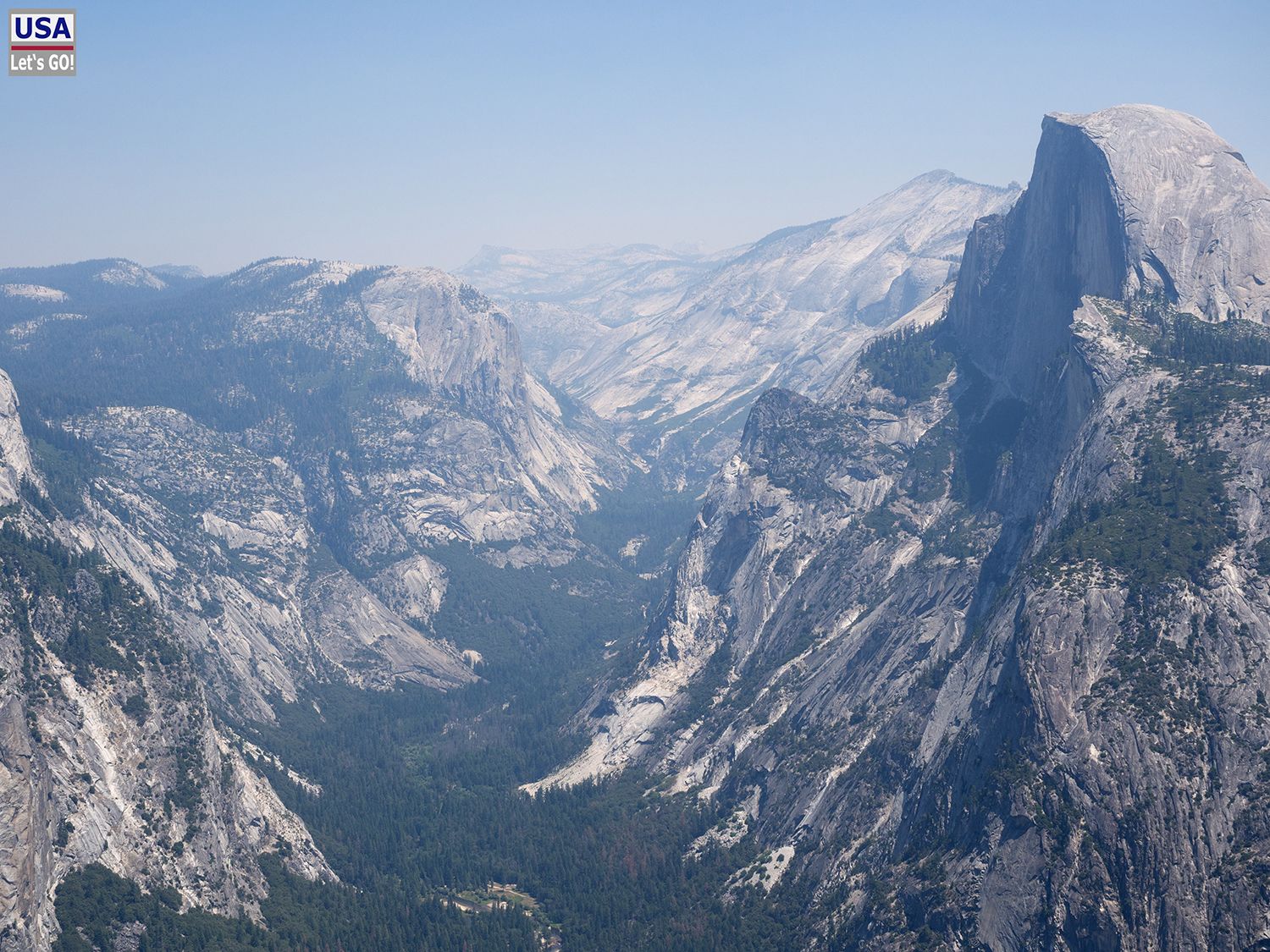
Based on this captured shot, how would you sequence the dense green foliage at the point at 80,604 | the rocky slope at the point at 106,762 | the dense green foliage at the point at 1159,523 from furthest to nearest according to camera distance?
A: the dense green foliage at the point at 80,604
the dense green foliage at the point at 1159,523
the rocky slope at the point at 106,762

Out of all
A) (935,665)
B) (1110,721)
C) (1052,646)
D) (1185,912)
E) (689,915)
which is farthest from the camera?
(935,665)

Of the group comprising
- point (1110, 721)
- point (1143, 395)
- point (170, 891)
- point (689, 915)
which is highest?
point (1143, 395)

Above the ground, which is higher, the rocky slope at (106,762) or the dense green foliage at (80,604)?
the dense green foliage at (80,604)

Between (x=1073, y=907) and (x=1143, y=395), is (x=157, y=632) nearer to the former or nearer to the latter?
(x=1073, y=907)

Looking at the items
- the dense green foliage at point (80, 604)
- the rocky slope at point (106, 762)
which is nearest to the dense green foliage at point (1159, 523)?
the rocky slope at point (106, 762)

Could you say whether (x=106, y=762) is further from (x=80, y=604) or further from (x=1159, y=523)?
(x=1159, y=523)

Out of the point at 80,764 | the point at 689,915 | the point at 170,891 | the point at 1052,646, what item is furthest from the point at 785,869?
the point at 80,764

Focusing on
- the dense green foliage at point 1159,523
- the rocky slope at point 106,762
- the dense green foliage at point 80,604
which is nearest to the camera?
the rocky slope at point 106,762

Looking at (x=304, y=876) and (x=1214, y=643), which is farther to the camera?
(x=304, y=876)

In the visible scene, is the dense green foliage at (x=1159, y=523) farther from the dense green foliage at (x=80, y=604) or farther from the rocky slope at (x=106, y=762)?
the dense green foliage at (x=80, y=604)
